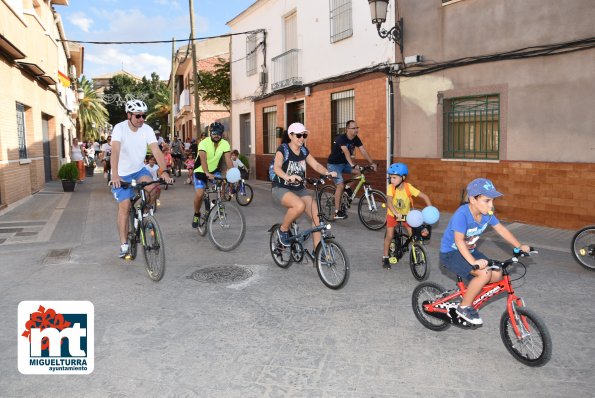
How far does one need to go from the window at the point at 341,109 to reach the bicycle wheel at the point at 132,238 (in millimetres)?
9175

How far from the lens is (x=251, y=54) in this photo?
853 inches

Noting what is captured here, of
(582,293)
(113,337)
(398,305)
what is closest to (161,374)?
(113,337)

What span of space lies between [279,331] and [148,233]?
2.47m

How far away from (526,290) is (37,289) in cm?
521

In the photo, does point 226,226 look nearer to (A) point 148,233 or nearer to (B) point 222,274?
(B) point 222,274

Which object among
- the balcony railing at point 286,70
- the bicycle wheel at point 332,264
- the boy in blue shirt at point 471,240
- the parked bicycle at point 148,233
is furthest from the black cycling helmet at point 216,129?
the balcony railing at point 286,70

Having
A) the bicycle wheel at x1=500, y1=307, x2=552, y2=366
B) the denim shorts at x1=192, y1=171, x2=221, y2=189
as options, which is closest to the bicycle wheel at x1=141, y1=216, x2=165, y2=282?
the denim shorts at x1=192, y1=171, x2=221, y2=189

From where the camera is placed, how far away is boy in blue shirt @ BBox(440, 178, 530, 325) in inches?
151

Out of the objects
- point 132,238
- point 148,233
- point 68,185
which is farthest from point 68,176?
point 148,233

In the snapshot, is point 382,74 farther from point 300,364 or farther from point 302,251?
point 300,364

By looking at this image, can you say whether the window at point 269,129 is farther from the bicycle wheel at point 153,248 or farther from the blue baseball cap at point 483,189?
the blue baseball cap at point 483,189

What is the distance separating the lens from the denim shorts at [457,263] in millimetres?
4031

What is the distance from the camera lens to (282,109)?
19.1 meters

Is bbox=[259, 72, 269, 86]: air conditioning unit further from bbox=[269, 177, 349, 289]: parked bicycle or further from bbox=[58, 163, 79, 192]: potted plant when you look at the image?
bbox=[269, 177, 349, 289]: parked bicycle
